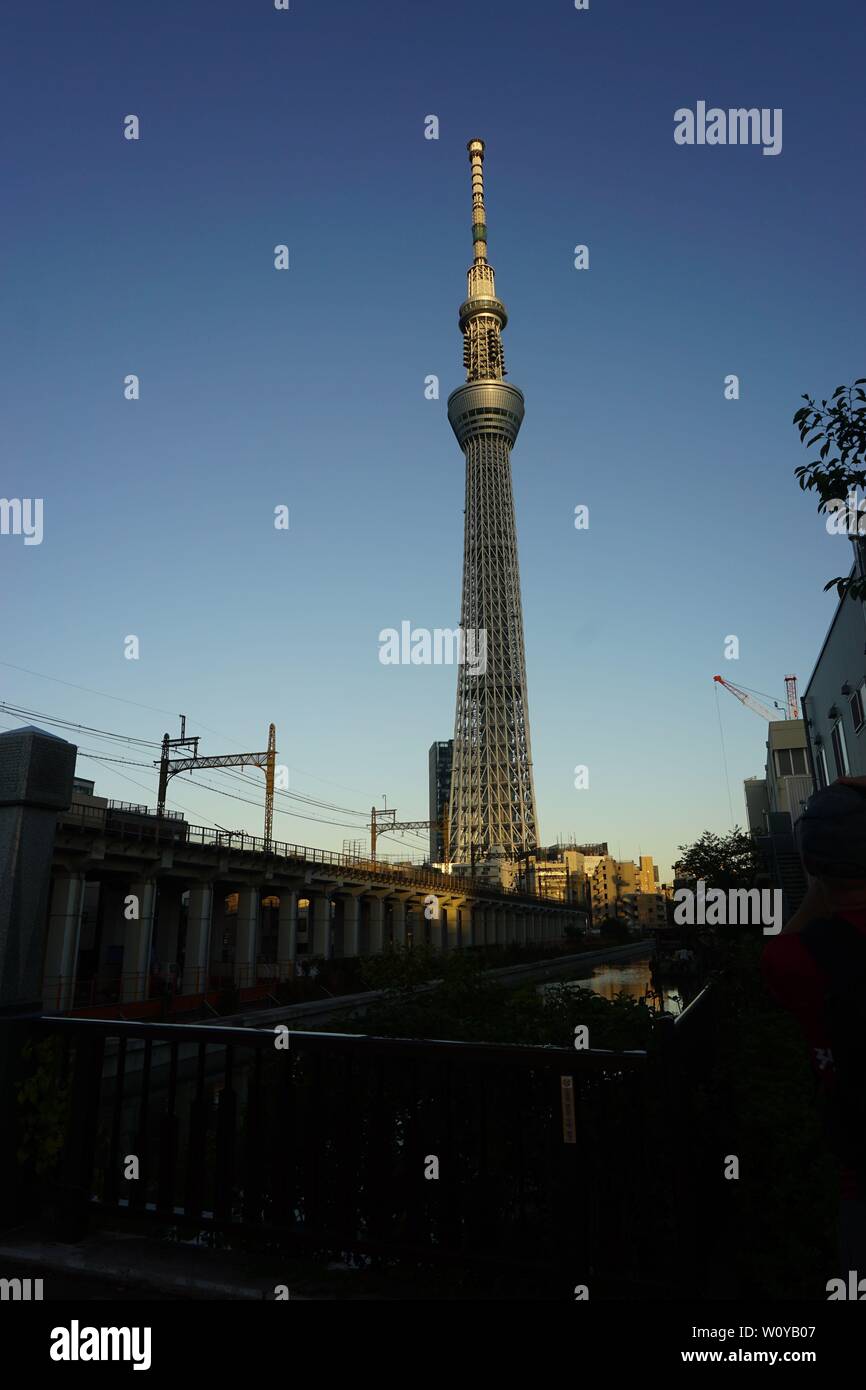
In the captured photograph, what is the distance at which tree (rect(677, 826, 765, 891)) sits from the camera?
37625 millimetres

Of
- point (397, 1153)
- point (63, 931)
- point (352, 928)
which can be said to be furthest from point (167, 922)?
point (397, 1153)

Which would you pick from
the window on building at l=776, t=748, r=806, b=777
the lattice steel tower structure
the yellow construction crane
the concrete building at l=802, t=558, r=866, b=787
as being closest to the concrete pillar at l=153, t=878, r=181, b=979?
the yellow construction crane

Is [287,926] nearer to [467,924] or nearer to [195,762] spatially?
[195,762]

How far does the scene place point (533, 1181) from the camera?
4891 mm

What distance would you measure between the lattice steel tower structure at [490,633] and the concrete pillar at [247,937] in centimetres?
10025

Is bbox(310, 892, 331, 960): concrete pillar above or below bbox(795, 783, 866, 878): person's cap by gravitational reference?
above

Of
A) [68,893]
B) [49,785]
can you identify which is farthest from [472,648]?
[49,785]

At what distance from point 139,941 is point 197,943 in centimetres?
354

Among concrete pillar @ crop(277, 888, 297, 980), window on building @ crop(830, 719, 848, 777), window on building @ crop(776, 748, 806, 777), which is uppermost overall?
window on building @ crop(776, 748, 806, 777)

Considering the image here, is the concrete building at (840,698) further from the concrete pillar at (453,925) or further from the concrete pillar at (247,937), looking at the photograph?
the concrete pillar at (453,925)

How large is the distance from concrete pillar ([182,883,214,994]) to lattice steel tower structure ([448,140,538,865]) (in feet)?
345

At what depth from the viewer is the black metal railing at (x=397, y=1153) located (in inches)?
171

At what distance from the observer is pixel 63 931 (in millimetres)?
31094

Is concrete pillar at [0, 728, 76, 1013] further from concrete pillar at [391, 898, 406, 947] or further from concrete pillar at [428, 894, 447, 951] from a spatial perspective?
concrete pillar at [428, 894, 447, 951]
